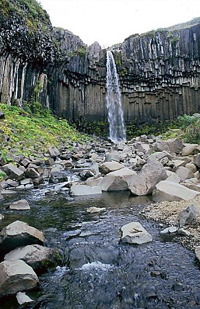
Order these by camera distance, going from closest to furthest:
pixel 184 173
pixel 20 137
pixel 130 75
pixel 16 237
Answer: pixel 16 237 → pixel 184 173 → pixel 20 137 → pixel 130 75

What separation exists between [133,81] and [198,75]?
680 cm

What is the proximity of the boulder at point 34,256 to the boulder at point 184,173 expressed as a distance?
14.9 feet

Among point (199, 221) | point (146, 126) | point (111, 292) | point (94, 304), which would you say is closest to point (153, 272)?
point (111, 292)

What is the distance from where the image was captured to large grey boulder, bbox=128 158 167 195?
19.7 ft

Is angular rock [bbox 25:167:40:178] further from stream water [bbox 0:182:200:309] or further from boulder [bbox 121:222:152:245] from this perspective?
boulder [bbox 121:222:152:245]

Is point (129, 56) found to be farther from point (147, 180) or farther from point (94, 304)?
point (94, 304)

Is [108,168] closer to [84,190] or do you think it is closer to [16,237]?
[84,190]

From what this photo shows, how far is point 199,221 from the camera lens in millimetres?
3695

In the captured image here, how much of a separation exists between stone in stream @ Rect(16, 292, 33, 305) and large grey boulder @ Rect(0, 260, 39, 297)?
0.19ft

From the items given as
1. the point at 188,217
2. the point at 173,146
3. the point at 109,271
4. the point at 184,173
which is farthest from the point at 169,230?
the point at 173,146

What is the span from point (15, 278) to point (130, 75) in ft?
90.3

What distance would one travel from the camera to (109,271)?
278 centimetres

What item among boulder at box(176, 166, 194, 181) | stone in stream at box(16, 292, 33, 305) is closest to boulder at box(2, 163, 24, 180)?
boulder at box(176, 166, 194, 181)

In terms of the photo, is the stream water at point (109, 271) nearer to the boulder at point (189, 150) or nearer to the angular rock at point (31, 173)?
the angular rock at point (31, 173)
